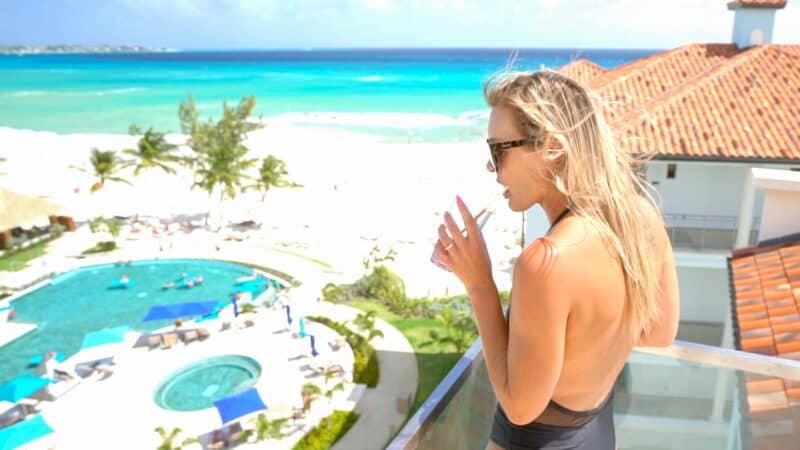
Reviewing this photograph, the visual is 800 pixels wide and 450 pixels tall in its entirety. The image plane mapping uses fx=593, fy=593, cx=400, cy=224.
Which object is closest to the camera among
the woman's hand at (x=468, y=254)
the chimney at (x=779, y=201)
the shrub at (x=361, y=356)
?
the woman's hand at (x=468, y=254)

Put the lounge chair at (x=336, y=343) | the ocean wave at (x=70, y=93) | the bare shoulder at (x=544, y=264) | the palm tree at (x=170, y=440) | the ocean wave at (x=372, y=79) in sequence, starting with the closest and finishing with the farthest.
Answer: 1. the bare shoulder at (x=544, y=264)
2. the palm tree at (x=170, y=440)
3. the lounge chair at (x=336, y=343)
4. the ocean wave at (x=70, y=93)
5. the ocean wave at (x=372, y=79)

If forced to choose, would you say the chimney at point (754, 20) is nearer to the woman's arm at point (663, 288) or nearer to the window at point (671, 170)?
the window at point (671, 170)

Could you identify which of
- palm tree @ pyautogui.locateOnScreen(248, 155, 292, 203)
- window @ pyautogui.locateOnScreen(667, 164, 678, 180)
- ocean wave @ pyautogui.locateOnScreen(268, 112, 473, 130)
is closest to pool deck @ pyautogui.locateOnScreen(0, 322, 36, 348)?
palm tree @ pyautogui.locateOnScreen(248, 155, 292, 203)

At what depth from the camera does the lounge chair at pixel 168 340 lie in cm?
1452

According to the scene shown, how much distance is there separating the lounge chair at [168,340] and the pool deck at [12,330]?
14.3ft

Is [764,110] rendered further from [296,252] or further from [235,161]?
[235,161]

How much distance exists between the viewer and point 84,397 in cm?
1234

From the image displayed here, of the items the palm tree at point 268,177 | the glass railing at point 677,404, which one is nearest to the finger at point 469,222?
the glass railing at point 677,404

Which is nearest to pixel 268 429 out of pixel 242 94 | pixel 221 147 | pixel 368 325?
pixel 368 325

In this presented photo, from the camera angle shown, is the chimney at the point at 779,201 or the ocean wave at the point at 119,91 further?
the ocean wave at the point at 119,91

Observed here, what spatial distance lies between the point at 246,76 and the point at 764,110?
374 feet

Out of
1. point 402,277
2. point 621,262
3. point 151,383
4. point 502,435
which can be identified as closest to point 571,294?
point 621,262

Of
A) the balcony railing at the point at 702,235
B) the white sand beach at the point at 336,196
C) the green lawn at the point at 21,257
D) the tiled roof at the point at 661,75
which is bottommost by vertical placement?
the green lawn at the point at 21,257

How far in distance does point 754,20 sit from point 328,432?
18.5 metres
